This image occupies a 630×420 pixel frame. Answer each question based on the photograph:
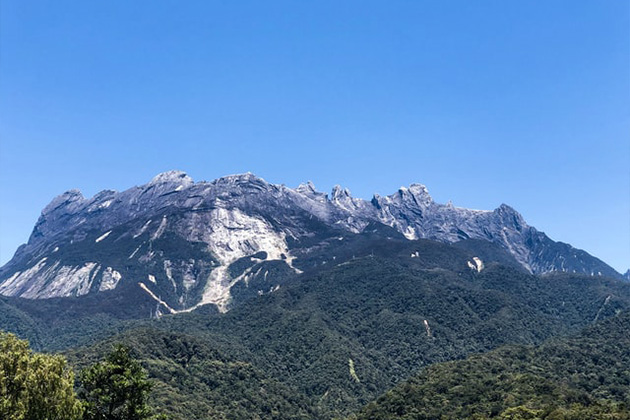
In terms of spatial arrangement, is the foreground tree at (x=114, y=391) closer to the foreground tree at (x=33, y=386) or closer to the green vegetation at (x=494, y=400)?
the foreground tree at (x=33, y=386)

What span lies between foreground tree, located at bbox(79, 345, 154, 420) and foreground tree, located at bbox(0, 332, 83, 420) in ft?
27.0

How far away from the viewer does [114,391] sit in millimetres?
→ 63219

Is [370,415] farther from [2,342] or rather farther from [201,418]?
[2,342]

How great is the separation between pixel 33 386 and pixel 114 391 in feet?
42.4

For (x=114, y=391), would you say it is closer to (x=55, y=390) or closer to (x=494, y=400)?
(x=55, y=390)

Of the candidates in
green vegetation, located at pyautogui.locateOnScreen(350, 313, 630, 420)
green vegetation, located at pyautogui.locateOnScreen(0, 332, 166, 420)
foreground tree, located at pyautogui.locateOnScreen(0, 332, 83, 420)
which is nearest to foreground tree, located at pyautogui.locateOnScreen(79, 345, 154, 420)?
green vegetation, located at pyautogui.locateOnScreen(0, 332, 166, 420)

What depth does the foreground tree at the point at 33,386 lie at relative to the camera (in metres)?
50.9

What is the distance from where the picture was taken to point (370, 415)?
188 metres

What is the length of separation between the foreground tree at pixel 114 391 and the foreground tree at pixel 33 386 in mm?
8233

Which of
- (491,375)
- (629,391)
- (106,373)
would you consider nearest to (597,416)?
(491,375)

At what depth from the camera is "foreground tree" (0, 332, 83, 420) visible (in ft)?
167

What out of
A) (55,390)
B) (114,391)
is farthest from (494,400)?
(55,390)

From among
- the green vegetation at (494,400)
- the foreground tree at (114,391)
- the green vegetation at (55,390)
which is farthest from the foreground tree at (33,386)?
the green vegetation at (494,400)

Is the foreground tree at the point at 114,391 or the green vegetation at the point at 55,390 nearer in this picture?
the green vegetation at the point at 55,390
